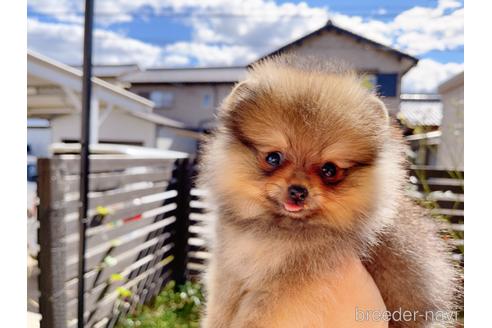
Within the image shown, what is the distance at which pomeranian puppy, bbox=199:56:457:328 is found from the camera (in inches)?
17.9

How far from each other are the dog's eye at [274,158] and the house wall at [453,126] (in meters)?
0.33

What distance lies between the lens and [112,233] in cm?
112

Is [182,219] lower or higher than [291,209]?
lower

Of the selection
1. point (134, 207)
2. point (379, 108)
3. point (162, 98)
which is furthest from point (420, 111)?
point (134, 207)

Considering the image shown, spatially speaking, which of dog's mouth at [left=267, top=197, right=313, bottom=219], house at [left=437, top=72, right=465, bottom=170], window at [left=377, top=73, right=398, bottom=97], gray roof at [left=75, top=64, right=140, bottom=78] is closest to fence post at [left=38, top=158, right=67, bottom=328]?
gray roof at [left=75, top=64, right=140, bottom=78]

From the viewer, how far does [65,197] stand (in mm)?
874

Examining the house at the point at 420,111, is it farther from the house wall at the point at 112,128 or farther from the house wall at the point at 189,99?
the house wall at the point at 112,128

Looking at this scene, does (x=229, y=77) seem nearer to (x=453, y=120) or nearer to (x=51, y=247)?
(x=453, y=120)

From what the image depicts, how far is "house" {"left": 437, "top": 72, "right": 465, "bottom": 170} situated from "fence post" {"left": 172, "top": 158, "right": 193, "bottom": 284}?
2.39 feet

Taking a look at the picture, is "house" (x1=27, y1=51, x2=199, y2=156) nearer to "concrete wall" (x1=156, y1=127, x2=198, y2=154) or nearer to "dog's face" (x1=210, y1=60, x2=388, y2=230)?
"concrete wall" (x1=156, y1=127, x2=198, y2=154)

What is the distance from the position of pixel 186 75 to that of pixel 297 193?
46 centimetres

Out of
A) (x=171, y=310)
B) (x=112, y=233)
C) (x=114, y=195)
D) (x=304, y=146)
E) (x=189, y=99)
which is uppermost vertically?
(x=189, y=99)

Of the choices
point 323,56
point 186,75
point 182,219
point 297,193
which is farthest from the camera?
point 182,219
